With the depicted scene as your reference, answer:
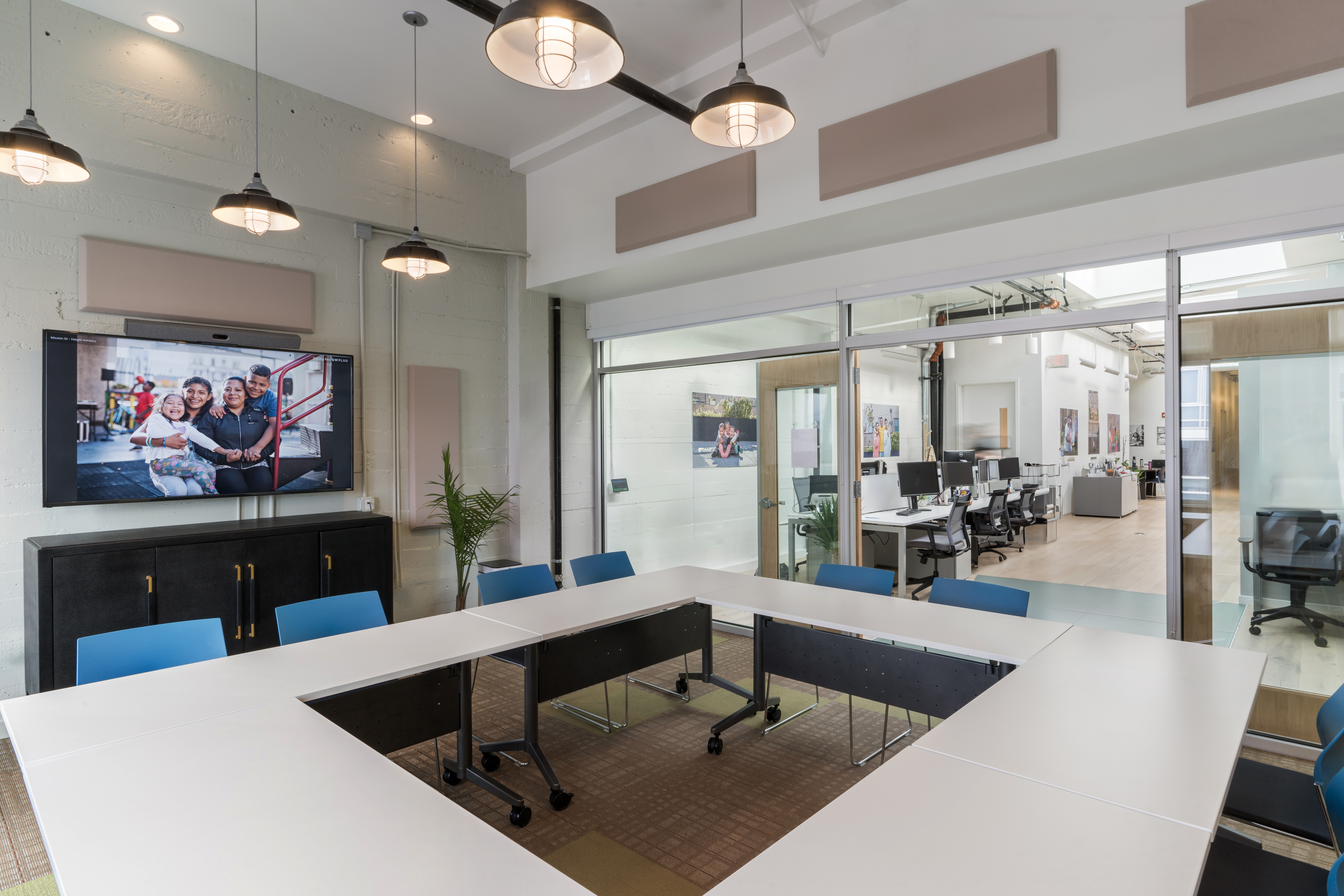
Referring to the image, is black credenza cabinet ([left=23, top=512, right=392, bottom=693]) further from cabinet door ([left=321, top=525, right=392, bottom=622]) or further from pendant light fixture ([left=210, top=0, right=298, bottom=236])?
pendant light fixture ([left=210, top=0, right=298, bottom=236])

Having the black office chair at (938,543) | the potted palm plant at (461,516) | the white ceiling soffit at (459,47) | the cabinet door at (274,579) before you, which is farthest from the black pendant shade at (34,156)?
the black office chair at (938,543)

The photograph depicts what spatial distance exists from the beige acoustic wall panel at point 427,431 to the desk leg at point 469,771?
8.52 feet

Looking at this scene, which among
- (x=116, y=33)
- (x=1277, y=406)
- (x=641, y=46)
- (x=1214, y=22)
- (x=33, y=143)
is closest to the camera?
(x=33, y=143)

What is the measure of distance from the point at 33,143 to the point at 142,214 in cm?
176

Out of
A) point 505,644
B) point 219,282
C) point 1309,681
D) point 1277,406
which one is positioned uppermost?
point 219,282

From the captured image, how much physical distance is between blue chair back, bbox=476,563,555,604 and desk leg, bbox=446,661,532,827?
560mm

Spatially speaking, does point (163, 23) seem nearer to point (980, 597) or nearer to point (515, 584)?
point (515, 584)

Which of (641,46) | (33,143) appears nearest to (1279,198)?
(641,46)

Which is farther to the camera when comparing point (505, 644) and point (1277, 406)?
point (1277, 406)

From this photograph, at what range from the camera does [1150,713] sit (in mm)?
2016

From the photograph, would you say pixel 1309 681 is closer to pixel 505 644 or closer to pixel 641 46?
pixel 505 644

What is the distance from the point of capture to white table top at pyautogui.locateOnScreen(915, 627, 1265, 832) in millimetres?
1629

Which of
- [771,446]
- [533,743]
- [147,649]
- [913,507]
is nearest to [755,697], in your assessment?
[533,743]

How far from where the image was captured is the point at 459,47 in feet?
14.3
